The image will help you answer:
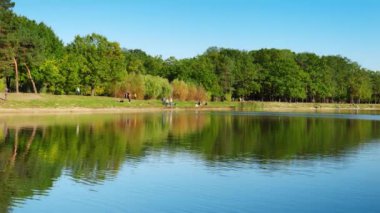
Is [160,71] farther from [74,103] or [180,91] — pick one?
[74,103]

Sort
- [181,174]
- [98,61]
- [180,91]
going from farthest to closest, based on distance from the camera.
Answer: [180,91] → [98,61] → [181,174]

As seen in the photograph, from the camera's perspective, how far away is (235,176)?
66.0ft

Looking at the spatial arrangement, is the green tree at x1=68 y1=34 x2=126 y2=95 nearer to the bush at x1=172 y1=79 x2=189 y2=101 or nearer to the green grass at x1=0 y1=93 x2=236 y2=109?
the green grass at x1=0 y1=93 x2=236 y2=109

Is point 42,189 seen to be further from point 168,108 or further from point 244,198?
point 168,108

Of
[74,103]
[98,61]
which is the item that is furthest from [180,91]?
[74,103]

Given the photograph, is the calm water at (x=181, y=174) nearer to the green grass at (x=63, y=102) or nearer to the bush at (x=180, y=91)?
the green grass at (x=63, y=102)

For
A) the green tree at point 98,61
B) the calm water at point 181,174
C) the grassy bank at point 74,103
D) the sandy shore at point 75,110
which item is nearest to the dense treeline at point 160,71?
the green tree at point 98,61

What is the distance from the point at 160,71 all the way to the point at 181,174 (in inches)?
4045

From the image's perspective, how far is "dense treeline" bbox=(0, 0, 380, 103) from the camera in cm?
7031

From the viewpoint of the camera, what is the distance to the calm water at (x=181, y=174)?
15337 mm

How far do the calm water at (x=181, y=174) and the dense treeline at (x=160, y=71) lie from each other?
3729cm

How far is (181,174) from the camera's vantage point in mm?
20641

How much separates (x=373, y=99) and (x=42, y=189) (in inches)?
6584

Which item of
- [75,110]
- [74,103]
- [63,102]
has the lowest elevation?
[75,110]
